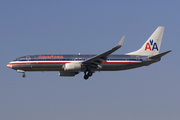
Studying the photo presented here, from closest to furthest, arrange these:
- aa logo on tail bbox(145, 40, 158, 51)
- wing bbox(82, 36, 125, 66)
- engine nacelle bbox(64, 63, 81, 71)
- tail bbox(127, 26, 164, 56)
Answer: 1. wing bbox(82, 36, 125, 66)
2. engine nacelle bbox(64, 63, 81, 71)
3. tail bbox(127, 26, 164, 56)
4. aa logo on tail bbox(145, 40, 158, 51)

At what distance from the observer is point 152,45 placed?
58.4m

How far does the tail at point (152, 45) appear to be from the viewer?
57.2 m

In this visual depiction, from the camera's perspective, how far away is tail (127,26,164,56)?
57.2 metres

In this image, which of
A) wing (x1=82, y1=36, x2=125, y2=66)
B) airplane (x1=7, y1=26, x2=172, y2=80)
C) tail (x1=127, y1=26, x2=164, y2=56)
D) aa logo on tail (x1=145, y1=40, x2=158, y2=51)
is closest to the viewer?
wing (x1=82, y1=36, x2=125, y2=66)

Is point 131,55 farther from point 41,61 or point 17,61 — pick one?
point 17,61

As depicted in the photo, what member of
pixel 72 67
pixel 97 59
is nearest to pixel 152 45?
pixel 97 59

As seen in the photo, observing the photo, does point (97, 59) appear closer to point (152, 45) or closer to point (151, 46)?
point (151, 46)

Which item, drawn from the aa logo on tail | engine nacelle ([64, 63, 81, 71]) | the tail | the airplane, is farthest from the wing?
the aa logo on tail

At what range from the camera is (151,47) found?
5822 centimetres

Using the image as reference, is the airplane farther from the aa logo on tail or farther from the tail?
the aa logo on tail

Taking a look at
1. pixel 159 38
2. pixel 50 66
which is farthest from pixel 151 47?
pixel 50 66

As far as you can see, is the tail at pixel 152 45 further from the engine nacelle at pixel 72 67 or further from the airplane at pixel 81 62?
the engine nacelle at pixel 72 67

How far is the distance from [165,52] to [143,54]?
7220 mm

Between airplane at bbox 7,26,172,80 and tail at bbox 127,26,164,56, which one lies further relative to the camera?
tail at bbox 127,26,164,56
